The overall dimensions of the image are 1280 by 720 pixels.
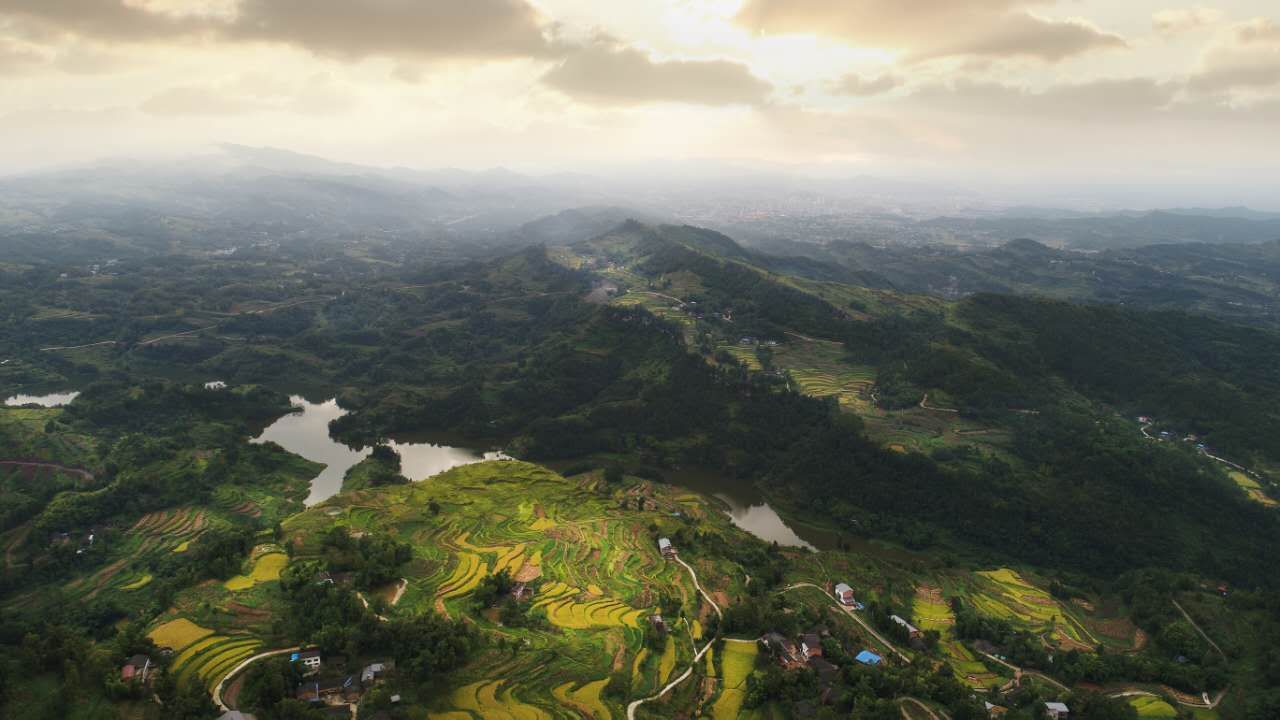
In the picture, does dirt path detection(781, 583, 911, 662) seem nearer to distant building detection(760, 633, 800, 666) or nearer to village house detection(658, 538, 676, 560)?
distant building detection(760, 633, 800, 666)

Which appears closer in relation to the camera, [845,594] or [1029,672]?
[1029,672]

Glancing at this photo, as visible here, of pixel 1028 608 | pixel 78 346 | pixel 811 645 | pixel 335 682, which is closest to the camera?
pixel 335 682

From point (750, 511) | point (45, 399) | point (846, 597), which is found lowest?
point (45, 399)

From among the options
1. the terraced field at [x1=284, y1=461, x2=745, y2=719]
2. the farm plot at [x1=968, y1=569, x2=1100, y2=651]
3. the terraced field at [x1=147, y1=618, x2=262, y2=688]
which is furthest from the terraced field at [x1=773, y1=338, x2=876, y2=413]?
the terraced field at [x1=147, y1=618, x2=262, y2=688]

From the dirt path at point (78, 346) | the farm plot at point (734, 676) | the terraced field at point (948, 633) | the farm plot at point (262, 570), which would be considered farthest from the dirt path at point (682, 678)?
the dirt path at point (78, 346)

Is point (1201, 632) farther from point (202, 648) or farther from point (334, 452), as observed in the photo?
point (334, 452)

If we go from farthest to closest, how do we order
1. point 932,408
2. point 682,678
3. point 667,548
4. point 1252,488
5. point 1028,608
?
point 932,408 < point 1252,488 < point 667,548 < point 1028,608 < point 682,678

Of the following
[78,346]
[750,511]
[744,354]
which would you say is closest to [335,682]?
[750,511]

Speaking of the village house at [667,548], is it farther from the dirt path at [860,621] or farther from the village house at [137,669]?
the village house at [137,669]
